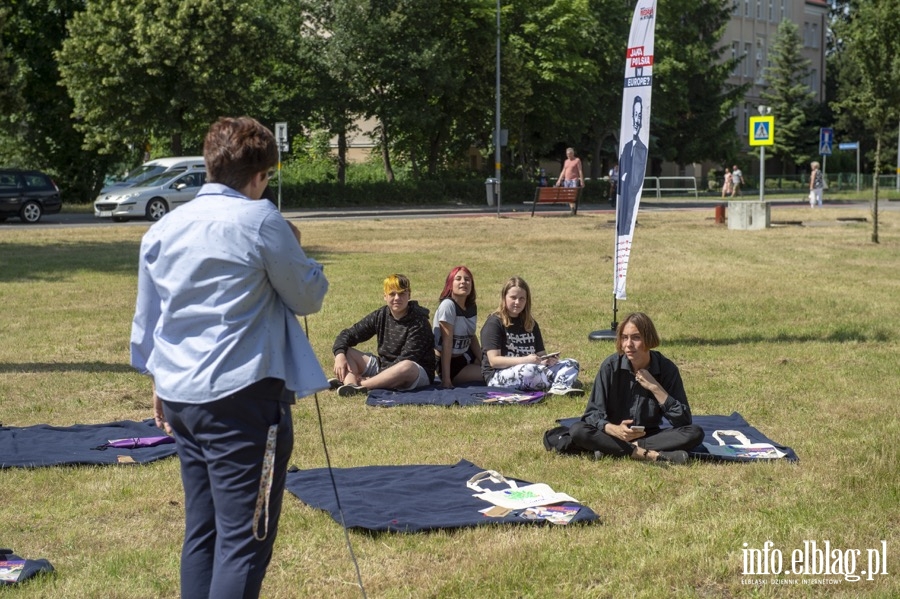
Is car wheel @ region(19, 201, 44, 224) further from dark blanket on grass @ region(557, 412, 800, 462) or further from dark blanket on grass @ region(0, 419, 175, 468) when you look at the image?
dark blanket on grass @ region(557, 412, 800, 462)

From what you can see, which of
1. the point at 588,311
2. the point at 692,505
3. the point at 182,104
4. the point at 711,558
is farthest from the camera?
the point at 182,104

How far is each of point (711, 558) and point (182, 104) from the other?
124 ft

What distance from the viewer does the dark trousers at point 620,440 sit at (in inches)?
280

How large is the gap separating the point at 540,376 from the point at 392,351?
1254 mm

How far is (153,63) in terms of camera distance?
1566 inches

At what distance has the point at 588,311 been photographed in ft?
48.0

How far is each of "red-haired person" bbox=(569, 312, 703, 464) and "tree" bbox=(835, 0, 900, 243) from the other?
17166 mm

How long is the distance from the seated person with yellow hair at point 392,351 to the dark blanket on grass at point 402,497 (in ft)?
8.36

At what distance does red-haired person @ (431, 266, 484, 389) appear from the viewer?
9.80 m

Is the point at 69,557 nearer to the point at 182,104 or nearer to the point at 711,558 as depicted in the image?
the point at 711,558

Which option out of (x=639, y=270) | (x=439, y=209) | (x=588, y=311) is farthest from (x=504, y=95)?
(x=588, y=311)

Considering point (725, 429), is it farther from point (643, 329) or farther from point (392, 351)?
point (392, 351)

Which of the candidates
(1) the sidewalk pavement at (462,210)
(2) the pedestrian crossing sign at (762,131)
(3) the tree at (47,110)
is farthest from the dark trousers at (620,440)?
(3) the tree at (47,110)

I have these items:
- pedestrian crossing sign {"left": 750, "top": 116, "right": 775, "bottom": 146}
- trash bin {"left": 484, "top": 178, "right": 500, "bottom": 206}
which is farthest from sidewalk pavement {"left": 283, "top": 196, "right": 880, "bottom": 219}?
pedestrian crossing sign {"left": 750, "top": 116, "right": 775, "bottom": 146}
